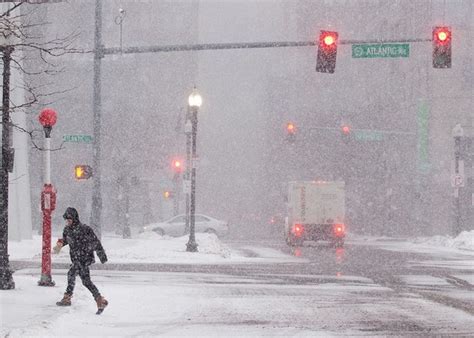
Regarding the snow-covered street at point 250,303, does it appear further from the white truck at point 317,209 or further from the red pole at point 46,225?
the white truck at point 317,209

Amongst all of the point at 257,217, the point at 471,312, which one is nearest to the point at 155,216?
the point at 257,217

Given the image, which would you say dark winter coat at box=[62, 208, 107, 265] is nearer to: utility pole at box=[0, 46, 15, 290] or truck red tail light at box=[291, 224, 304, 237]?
utility pole at box=[0, 46, 15, 290]

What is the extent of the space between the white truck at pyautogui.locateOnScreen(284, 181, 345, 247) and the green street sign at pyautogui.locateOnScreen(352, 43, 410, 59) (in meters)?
14.5

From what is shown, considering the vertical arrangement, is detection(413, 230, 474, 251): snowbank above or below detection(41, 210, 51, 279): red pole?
below

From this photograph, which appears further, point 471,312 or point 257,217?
point 257,217

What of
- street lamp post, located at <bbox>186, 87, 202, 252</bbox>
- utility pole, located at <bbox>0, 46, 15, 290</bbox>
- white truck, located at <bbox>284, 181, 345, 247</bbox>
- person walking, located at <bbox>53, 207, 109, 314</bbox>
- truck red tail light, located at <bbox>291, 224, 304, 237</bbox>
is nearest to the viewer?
person walking, located at <bbox>53, 207, 109, 314</bbox>

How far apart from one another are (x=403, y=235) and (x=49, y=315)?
50923 mm

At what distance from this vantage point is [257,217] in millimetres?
96312

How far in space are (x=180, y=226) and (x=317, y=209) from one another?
38.6 ft

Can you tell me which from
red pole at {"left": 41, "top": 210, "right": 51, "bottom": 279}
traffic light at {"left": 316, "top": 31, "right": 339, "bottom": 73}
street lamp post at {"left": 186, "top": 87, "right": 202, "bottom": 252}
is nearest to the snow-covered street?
red pole at {"left": 41, "top": 210, "right": 51, "bottom": 279}

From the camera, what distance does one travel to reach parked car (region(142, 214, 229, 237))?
4706 cm

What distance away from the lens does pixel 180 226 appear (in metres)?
47.4

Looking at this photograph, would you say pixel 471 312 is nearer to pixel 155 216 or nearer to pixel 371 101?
pixel 371 101

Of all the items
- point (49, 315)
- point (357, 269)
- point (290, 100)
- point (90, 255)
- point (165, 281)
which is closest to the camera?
point (49, 315)
